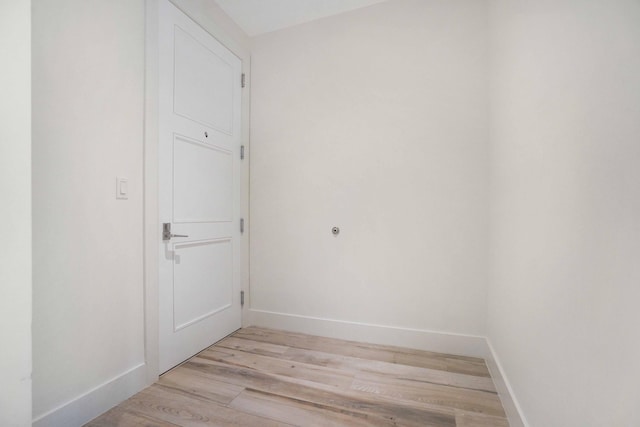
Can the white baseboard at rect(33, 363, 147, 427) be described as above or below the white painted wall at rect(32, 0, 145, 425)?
below

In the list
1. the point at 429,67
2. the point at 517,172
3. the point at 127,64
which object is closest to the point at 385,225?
the point at 517,172

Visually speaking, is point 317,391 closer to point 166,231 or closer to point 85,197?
point 166,231

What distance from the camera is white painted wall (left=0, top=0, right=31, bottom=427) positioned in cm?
87

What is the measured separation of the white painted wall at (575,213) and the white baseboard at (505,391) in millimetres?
48

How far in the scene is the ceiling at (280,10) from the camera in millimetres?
2176

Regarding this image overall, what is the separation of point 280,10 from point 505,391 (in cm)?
304

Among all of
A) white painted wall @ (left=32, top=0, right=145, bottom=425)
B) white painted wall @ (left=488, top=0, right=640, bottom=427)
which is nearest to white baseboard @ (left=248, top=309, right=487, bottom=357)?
white painted wall @ (left=488, top=0, right=640, bottom=427)

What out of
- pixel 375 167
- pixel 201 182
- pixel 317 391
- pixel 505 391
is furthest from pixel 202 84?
pixel 505 391

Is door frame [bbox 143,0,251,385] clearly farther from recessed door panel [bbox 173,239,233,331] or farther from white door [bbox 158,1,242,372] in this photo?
recessed door panel [bbox 173,239,233,331]

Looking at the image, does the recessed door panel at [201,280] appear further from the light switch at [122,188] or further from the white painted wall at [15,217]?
the white painted wall at [15,217]

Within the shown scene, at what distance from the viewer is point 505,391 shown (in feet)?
4.65

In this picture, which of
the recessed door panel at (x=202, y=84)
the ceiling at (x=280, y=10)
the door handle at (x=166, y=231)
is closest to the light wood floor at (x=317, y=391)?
the door handle at (x=166, y=231)

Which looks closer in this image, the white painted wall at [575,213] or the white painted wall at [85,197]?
the white painted wall at [575,213]

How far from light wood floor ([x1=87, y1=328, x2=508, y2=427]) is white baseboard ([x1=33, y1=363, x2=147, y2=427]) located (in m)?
0.05
